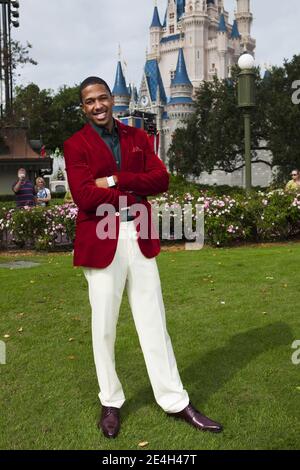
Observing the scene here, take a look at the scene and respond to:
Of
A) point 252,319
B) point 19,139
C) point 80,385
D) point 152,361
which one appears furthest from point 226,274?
point 19,139

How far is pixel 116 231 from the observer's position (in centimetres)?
309

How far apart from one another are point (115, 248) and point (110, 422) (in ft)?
3.50

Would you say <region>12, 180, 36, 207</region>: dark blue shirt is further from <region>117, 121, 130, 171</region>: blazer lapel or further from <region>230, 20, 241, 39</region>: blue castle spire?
<region>230, 20, 241, 39</region>: blue castle spire

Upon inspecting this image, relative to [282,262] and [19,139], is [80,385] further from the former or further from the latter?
[19,139]

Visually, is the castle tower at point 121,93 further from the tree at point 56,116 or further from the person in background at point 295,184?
the person in background at point 295,184

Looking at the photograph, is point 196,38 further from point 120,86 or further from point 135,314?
point 135,314

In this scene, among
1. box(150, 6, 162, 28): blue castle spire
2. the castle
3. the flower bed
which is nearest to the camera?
the flower bed

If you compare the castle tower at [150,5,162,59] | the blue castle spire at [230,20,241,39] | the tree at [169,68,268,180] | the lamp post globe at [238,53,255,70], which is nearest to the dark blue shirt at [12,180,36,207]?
the lamp post globe at [238,53,255,70]

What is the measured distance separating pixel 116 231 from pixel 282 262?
5.60 metres

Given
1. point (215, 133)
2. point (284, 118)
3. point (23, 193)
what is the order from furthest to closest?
1. point (215, 133)
2. point (284, 118)
3. point (23, 193)

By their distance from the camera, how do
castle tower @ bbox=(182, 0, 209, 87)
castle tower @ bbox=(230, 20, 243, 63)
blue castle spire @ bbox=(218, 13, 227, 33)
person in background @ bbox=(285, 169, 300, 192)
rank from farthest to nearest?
castle tower @ bbox=(230, 20, 243, 63), castle tower @ bbox=(182, 0, 209, 87), blue castle spire @ bbox=(218, 13, 227, 33), person in background @ bbox=(285, 169, 300, 192)

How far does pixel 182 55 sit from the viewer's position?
8400 centimetres

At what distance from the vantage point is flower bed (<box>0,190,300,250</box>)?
35.5 ft

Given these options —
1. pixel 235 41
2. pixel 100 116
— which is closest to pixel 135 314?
pixel 100 116
